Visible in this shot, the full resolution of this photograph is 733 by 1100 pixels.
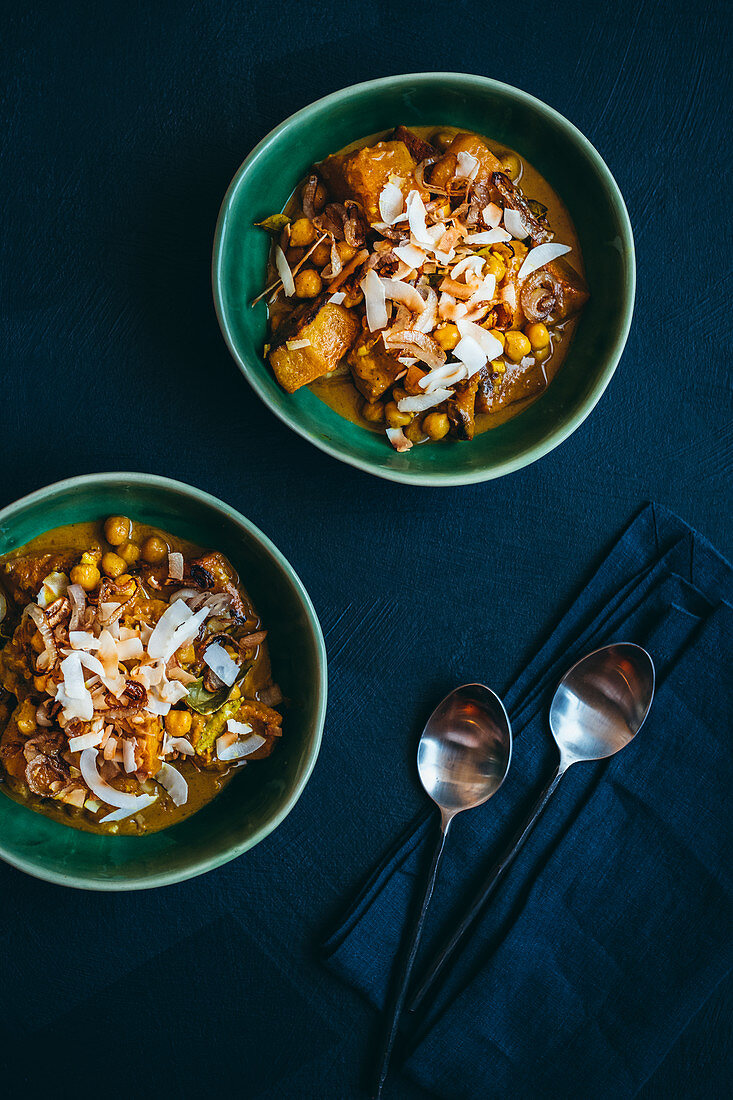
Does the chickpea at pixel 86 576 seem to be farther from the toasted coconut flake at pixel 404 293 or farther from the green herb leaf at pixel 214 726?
the toasted coconut flake at pixel 404 293

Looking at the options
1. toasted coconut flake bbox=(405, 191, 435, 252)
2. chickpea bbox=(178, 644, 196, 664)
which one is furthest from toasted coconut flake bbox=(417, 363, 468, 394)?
chickpea bbox=(178, 644, 196, 664)

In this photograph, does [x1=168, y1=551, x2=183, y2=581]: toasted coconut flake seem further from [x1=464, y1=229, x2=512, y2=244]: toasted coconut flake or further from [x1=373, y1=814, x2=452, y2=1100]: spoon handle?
[x1=464, y1=229, x2=512, y2=244]: toasted coconut flake

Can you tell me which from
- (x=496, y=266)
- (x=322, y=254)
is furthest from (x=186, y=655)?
(x=496, y=266)

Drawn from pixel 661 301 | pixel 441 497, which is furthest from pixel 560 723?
pixel 661 301

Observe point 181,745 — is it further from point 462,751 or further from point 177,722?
point 462,751

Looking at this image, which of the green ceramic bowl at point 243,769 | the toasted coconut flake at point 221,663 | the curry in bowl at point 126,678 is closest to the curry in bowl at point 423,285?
the green ceramic bowl at point 243,769

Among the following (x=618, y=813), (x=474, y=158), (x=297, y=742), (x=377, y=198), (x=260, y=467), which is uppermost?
(x=474, y=158)

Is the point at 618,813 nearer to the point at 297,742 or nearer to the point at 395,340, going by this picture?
the point at 297,742
